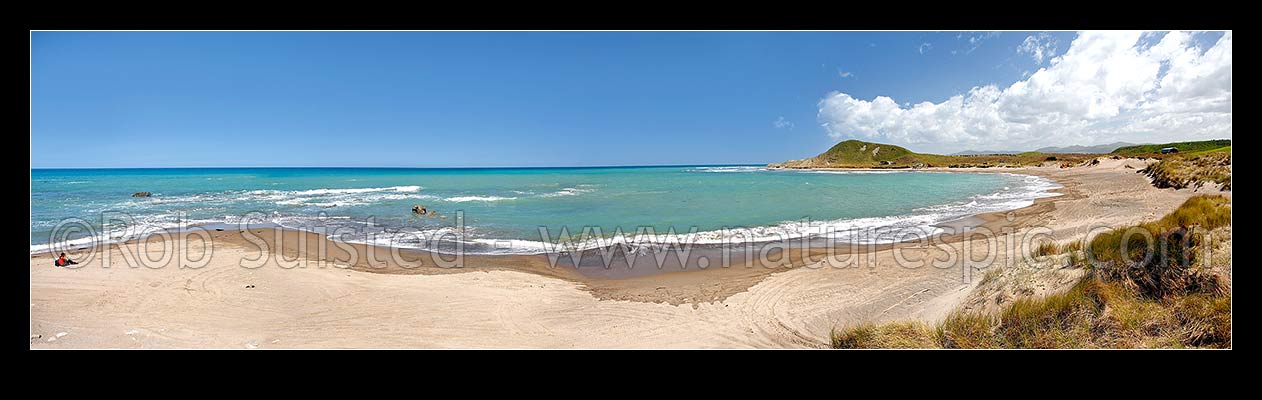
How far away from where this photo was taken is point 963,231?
12.9 meters

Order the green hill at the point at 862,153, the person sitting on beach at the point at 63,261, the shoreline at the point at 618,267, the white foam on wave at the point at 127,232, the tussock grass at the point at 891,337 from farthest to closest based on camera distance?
the green hill at the point at 862,153
the white foam on wave at the point at 127,232
the person sitting on beach at the point at 63,261
the shoreline at the point at 618,267
the tussock grass at the point at 891,337

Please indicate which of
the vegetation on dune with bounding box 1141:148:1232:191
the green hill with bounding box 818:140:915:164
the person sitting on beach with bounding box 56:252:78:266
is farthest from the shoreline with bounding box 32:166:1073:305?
the green hill with bounding box 818:140:915:164

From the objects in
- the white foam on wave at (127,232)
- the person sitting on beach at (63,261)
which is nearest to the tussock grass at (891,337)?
the person sitting on beach at (63,261)

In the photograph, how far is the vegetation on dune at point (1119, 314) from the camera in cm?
368

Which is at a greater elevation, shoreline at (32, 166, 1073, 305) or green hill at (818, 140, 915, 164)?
green hill at (818, 140, 915, 164)

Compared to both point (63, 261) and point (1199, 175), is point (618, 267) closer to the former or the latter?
point (63, 261)

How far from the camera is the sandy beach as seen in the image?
5.55m

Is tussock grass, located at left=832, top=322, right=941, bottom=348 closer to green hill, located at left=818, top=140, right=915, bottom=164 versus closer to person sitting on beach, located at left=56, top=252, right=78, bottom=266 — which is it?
person sitting on beach, located at left=56, top=252, right=78, bottom=266

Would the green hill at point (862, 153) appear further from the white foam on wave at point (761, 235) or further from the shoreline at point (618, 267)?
the shoreline at point (618, 267)

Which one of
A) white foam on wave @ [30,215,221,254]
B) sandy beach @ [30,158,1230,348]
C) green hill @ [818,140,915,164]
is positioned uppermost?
green hill @ [818,140,915,164]

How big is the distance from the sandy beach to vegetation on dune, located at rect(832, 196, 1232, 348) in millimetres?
1088

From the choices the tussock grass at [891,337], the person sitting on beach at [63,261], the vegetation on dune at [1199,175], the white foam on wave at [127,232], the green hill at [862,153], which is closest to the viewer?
the tussock grass at [891,337]

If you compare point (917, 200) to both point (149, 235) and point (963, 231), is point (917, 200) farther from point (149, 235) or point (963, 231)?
point (149, 235)

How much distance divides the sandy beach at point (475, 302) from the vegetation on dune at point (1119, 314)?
3.57ft
